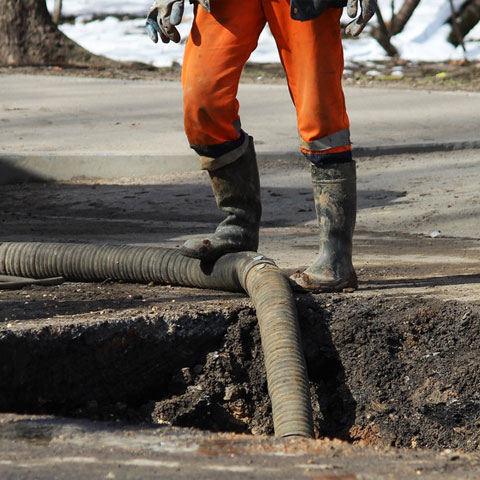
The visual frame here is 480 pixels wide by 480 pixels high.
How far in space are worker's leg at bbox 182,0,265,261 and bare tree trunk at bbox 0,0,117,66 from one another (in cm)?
1081

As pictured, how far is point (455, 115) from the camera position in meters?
9.46

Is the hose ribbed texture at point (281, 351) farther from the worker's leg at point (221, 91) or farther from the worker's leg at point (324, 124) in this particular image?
the worker's leg at point (221, 91)

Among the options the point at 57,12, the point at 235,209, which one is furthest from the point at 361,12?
the point at 57,12

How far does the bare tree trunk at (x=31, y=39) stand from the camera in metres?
13.8

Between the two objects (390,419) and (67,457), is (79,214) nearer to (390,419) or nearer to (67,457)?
(390,419)

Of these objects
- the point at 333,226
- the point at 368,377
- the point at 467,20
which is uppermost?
the point at 467,20

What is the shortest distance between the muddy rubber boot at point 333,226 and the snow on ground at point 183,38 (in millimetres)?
12392

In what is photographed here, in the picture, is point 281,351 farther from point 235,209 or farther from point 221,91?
point 221,91

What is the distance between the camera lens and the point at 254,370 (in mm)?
3781

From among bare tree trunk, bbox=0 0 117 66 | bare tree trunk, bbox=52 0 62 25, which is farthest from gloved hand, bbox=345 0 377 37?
bare tree trunk, bbox=52 0 62 25

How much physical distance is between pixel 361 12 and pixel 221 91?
621mm

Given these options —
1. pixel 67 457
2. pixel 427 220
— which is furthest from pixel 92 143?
pixel 67 457

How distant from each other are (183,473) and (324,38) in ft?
6.04

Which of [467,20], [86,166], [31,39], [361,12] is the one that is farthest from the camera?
[467,20]
